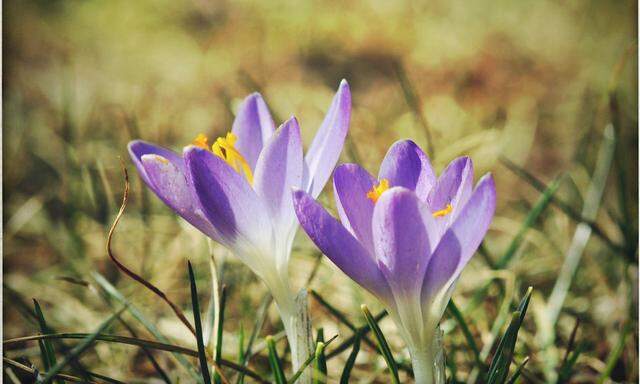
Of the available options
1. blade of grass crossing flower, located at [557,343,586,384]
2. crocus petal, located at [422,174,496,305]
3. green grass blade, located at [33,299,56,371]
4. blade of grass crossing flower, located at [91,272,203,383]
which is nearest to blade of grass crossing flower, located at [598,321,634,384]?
blade of grass crossing flower, located at [557,343,586,384]

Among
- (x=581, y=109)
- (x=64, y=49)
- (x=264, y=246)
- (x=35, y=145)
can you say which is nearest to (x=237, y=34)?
(x=64, y=49)

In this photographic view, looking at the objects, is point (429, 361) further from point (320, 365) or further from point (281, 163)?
point (281, 163)

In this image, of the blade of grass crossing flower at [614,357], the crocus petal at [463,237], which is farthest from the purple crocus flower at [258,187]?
the blade of grass crossing flower at [614,357]

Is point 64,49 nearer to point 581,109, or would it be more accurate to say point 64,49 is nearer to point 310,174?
point 581,109

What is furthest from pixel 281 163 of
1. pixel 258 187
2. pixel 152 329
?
pixel 152 329

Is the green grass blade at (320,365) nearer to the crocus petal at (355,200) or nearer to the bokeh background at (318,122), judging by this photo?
the crocus petal at (355,200)

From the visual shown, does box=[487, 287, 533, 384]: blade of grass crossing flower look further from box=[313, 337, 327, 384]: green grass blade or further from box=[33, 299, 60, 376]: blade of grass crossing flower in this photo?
box=[33, 299, 60, 376]: blade of grass crossing flower
